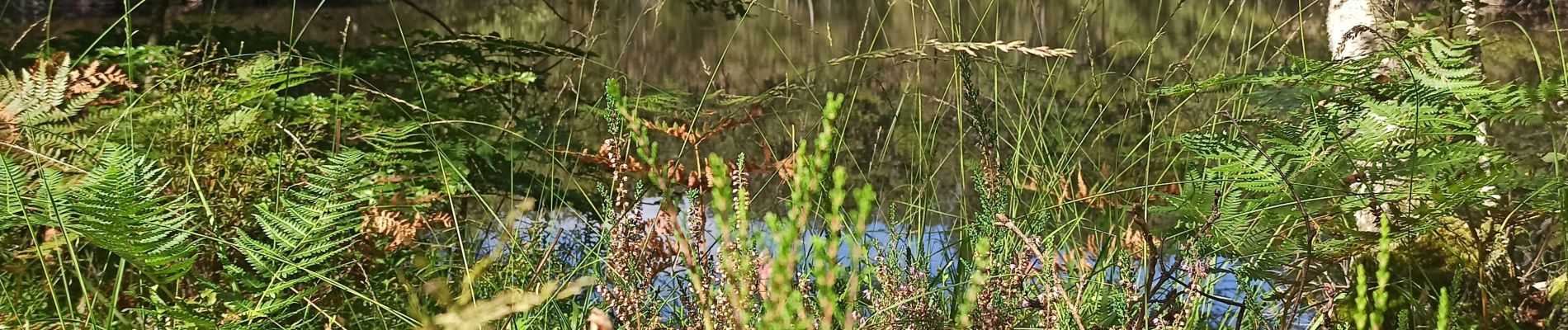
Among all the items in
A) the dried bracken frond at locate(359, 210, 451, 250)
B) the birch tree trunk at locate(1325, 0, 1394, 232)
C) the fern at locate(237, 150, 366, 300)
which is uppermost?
the birch tree trunk at locate(1325, 0, 1394, 232)

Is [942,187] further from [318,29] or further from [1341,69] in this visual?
[318,29]

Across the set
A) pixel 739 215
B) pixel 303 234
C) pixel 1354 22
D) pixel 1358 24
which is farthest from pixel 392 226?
pixel 1354 22

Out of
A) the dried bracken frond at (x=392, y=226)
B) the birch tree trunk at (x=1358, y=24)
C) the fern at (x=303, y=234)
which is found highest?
the birch tree trunk at (x=1358, y=24)

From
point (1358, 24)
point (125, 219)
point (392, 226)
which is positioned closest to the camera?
point (125, 219)

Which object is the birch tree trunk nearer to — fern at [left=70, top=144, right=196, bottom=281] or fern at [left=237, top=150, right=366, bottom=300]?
fern at [left=237, top=150, right=366, bottom=300]

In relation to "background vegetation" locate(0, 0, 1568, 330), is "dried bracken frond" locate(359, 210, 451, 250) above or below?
below

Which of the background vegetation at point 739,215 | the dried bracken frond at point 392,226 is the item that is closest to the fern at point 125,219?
the background vegetation at point 739,215

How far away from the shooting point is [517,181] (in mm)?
2127

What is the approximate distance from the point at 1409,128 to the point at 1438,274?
0.26m

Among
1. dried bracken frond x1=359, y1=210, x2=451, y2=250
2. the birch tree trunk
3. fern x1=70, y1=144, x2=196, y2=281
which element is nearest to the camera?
fern x1=70, y1=144, x2=196, y2=281

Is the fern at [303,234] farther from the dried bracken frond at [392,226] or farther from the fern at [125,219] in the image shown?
the dried bracken frond at [392,226]

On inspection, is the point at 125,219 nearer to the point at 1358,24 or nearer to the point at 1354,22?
the point at 1358,24

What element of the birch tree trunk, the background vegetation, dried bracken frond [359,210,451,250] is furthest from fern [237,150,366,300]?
the birch tree trunk

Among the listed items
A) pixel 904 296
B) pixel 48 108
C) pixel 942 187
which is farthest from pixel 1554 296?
pixel 942 187
